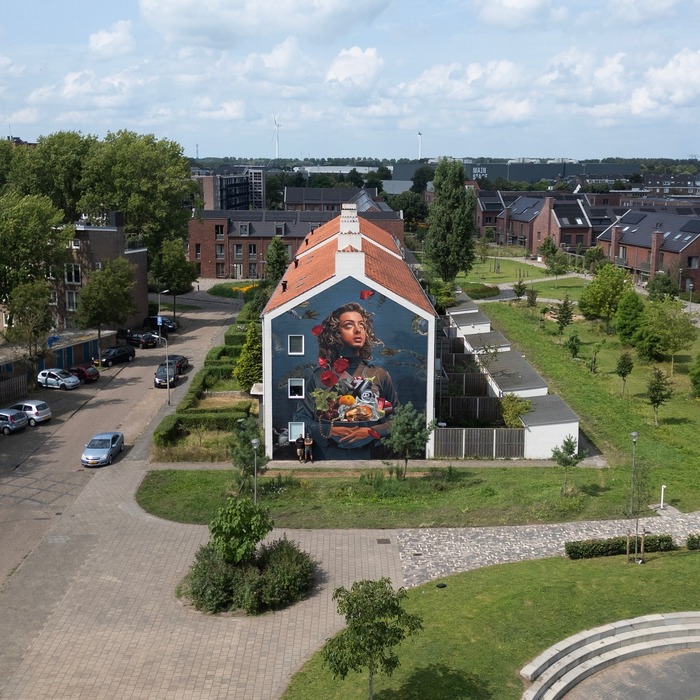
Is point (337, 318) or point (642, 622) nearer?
point (642, 622)

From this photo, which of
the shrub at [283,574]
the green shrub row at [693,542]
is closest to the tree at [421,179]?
the green shrub row at [693,542]

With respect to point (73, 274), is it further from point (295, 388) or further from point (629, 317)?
point (629, 317)

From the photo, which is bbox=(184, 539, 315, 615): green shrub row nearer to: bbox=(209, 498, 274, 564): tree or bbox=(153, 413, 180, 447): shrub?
bbox=(209, 498, 274, 564): tree

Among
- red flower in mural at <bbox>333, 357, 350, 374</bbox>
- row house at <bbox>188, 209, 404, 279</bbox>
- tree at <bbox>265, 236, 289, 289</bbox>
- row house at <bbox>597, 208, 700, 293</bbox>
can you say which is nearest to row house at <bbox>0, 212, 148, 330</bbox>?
tree at <bbox>265, 236, 289, 289</bbox>

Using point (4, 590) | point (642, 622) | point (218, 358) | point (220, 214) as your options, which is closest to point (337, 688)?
point (642, 622)

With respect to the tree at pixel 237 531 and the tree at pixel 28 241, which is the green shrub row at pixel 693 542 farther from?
the tree at pixel 28 241

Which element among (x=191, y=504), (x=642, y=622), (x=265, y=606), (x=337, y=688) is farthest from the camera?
(x=191, y=504)

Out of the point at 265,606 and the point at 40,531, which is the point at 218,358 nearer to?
the point at 40,531
